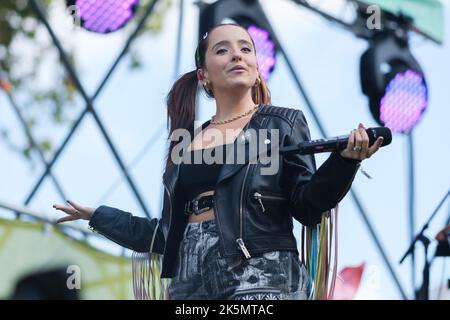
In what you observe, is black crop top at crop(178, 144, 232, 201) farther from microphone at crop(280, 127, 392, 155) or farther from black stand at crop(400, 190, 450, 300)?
black stand at crop(400, 190, 450, 300)

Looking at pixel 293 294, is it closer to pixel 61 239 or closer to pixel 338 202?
pixel 338 202

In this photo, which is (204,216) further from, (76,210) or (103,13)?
(103,13)

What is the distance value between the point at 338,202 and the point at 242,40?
0.67 m

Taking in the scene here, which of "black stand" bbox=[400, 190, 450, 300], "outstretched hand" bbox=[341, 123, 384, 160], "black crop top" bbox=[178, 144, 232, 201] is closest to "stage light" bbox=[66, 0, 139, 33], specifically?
"black stand" bbox=[400, 190, 450, 300]

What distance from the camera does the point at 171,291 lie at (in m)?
2.94

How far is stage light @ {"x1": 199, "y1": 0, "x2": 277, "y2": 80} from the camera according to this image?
523 cm

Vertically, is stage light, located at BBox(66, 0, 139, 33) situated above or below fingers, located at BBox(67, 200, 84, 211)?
above

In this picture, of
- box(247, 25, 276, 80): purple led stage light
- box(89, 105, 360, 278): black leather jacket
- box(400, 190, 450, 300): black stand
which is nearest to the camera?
box(89, 105, 360, 278): black leather jacket

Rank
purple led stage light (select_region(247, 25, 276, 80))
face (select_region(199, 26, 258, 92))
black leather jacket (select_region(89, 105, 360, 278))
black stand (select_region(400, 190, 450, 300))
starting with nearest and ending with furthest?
black leather jacket (select_region(89, 105, 360, 278)), face (select_region(199, 26, 258, 92)), black stand (select_region(400, 190, 450, 300)), purple led stage light (select_region(247, 25, 276, 80))

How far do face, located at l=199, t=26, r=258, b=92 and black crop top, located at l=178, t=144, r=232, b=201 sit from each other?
0.24 m

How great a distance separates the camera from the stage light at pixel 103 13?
5168mm

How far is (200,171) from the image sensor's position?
2.96 m

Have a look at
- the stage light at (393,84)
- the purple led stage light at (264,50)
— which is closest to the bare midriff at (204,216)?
the purple led stage light at (264,50)

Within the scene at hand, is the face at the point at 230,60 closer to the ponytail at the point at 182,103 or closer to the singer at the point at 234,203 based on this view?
the singer at the point at 234,203
